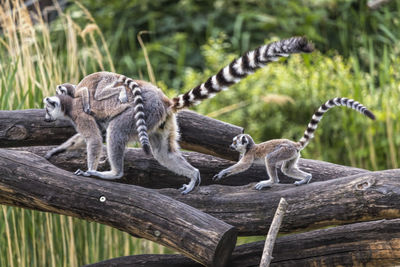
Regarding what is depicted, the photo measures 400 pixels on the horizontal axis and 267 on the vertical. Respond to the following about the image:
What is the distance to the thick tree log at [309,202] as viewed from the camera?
113 inches

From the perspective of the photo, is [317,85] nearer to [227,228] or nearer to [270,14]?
[270,14]

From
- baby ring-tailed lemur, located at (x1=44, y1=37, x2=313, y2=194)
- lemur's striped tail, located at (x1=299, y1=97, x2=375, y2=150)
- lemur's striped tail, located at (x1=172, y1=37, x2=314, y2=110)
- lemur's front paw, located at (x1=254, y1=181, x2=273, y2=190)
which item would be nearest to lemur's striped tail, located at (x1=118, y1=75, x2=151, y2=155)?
baby ring-tailed lemur, located at (x1=44, y1=37, x2=313, y2=194)

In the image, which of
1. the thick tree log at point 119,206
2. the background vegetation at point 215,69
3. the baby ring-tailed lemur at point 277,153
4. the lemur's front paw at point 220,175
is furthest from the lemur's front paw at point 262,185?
the background vegetation at point 215,69

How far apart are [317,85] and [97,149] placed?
3.60 metres

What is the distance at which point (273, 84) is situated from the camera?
22.6ft

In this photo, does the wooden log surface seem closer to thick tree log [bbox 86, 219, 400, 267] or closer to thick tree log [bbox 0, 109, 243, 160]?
thick tree log [bbox 86, 219, 400, 267]

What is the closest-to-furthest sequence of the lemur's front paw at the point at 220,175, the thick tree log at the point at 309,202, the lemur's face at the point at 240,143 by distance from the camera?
the thick tree log at the point at 309,202
the lemur's front paw at the point at 220,175
the lemur's face at the point at 240,143

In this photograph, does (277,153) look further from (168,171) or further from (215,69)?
(215,69)

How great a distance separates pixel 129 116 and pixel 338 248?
4.01ft

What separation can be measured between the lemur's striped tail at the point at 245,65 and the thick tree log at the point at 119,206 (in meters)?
0.55

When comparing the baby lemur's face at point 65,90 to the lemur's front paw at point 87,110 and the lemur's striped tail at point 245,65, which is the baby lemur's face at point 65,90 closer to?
the lemur's front paw at point 87,110

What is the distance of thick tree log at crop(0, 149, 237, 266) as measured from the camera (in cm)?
277

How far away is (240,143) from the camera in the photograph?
11.8 feet

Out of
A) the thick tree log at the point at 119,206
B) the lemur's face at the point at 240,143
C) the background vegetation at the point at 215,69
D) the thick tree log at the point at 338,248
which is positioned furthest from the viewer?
the background vegetation at the point at 215,69
